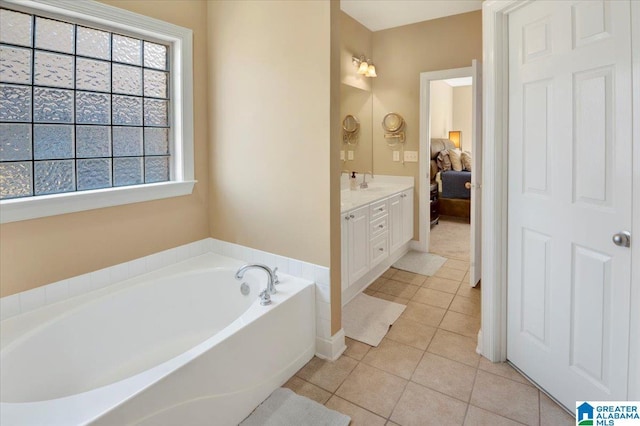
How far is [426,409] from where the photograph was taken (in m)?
1.87

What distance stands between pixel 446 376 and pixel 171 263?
196 cm

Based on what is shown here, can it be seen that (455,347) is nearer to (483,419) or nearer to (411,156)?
(483,419)

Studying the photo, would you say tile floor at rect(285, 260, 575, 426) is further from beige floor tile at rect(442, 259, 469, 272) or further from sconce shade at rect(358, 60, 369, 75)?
sconce shade at rect(358, 60, 369, 75)

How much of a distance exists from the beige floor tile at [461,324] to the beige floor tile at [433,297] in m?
0.19

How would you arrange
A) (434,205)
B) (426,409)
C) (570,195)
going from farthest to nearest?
(434,205) → (426,409) → (570,195)

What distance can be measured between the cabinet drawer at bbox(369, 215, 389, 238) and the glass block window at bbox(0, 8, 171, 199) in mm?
1782

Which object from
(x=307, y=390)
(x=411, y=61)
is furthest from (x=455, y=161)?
(x=307, y=390)

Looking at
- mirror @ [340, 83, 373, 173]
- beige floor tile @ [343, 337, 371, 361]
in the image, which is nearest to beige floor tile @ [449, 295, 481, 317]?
beige floor tile @ [343, 337, 371, 361]

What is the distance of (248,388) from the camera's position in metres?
1.84

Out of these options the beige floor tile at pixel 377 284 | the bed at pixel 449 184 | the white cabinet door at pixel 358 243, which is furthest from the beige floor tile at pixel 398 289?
the bed at pixel 449 184

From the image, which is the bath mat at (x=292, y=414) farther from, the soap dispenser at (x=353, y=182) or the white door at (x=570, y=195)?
the soap dispenser at (x=353, y=182)

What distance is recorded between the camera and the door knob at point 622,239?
1491 mm

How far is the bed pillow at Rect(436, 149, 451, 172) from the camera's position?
6.69 m

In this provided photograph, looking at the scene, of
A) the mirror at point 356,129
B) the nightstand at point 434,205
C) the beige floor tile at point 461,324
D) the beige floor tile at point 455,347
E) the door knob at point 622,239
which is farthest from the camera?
the nightstand at point 434,205
